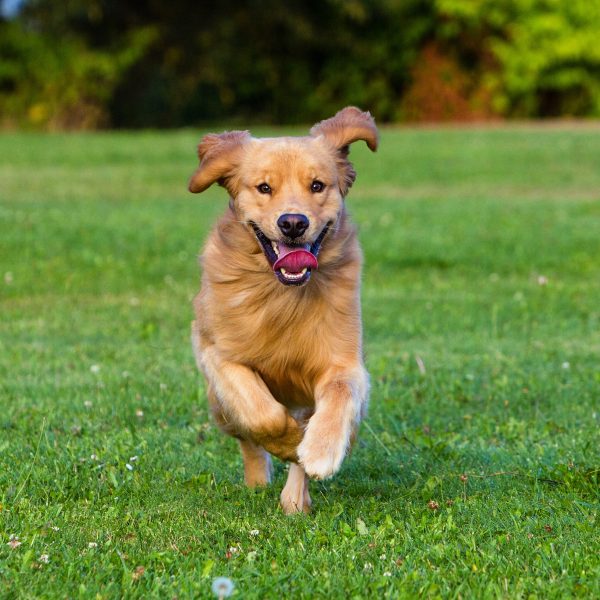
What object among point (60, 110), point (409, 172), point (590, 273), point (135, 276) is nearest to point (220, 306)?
point (135, 276)

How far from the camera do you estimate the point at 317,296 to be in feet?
17.1

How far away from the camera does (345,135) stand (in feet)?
18.1

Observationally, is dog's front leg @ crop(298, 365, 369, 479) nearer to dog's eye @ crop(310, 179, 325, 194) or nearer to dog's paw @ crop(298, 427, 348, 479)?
dog's paw @ crop(298, 427, 348, 479)

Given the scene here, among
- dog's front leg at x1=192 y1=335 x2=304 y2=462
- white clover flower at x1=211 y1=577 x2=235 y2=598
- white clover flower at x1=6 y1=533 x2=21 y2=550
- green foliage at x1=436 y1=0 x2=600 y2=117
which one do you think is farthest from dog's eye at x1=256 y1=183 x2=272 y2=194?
green foliage at x1=436 y1=0 x2=600 y2=117

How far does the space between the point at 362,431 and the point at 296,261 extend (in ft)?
6.41

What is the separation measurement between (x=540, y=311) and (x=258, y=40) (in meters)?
30.7

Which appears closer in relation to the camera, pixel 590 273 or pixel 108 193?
pixel 590 273

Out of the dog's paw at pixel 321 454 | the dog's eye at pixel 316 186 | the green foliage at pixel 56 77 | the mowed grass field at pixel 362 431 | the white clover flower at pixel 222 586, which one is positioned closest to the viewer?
the white clover flower at pixel 222 586

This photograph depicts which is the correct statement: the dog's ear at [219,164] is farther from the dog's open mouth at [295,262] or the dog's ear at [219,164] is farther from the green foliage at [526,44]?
the green foliage at [526,44]

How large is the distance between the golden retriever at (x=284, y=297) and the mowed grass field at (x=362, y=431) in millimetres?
434

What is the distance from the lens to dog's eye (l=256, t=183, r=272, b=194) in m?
5.19

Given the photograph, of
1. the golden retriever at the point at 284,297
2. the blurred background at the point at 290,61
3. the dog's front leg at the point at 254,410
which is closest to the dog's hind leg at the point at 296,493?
the golden retriever at the point at 284,297

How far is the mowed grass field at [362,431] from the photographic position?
4.35 metres

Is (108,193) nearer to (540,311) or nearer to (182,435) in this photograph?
(540,311)
